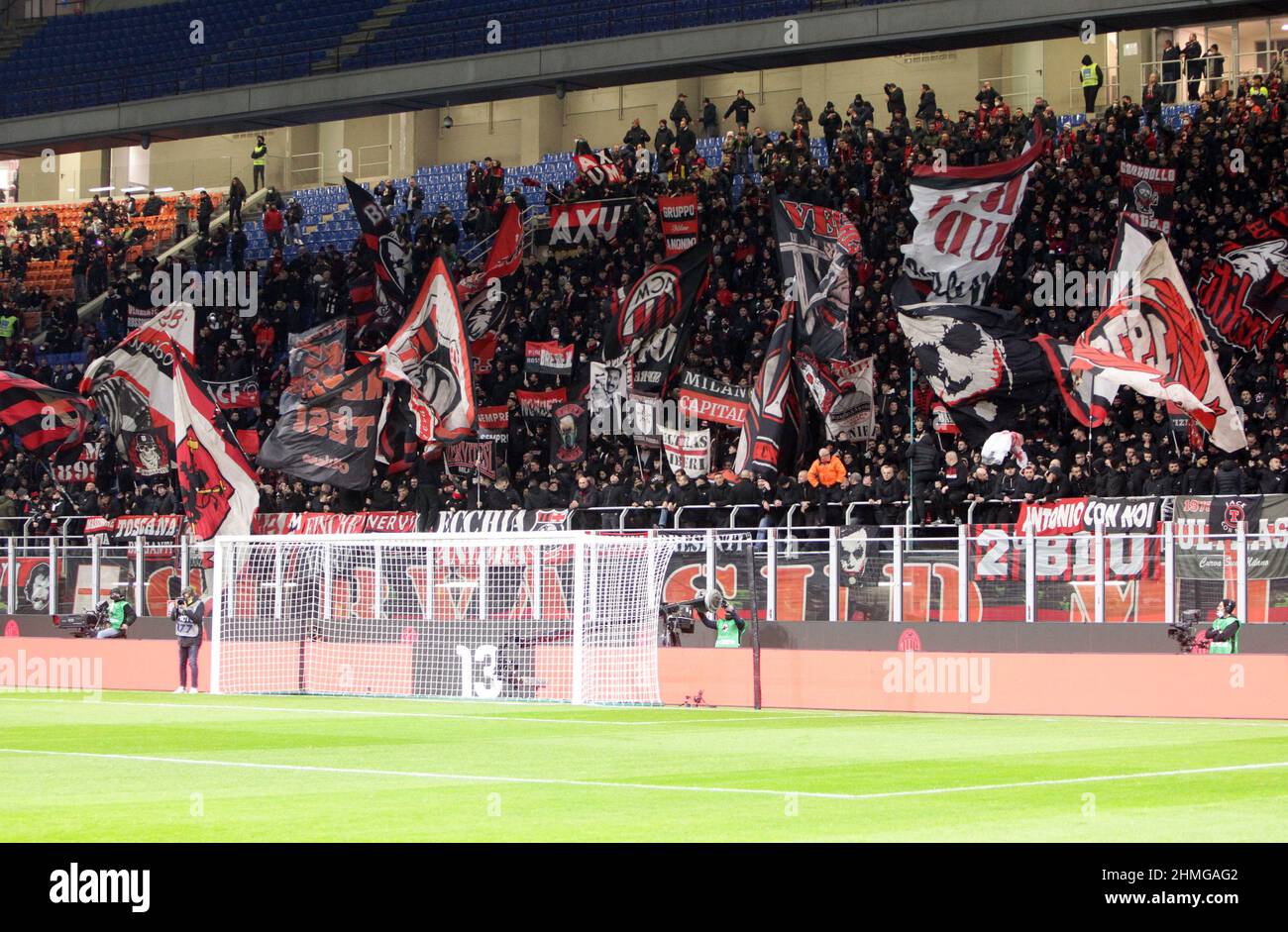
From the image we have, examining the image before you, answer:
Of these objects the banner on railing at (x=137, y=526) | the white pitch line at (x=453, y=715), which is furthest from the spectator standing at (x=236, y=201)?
the white pitch line at (x=453, y=715)

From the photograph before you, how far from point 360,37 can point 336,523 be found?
59.8 ft

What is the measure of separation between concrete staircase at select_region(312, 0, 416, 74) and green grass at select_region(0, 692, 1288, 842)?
2806cm

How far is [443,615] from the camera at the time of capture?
28.3 metres

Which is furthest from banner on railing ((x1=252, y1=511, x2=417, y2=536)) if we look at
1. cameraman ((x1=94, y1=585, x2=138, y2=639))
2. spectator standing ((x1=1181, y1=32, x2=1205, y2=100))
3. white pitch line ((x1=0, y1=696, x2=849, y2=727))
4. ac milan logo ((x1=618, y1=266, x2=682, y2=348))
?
spectator standing ((x1=1181, y1=32, x2=1205, y2=100))

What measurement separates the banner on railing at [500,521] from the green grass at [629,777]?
8787 millimetres

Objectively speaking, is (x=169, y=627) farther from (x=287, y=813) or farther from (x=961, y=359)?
(x=287, y=813)

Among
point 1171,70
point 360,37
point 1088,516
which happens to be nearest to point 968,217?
point 1088,516

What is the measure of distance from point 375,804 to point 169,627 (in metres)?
22.5

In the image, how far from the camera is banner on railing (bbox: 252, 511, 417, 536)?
Result: 3538 centimetres

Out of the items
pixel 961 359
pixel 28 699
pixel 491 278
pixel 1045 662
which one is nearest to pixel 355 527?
pixel 491 278

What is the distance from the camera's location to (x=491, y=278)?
1555 inches

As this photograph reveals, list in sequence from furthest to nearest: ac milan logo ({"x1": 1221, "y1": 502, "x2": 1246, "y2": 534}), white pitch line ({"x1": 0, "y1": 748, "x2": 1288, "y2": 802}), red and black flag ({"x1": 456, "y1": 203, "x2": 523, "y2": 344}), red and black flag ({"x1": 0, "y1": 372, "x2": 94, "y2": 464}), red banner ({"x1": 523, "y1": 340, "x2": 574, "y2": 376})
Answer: red and black flag ({"x1": 456, "y1": 203, "x2": 523, "y2": 344}) → red and black flag ({"x1": 0, "y1": 372, "x2": 94, "y2": 464}) → red banner ({"x1": 523, "y1": 340, "x2": 574, "y2": 376}) → ac milan logo ({"x1": 1221, "y1": 502, "x2": 1246, "y2": 534}) → white pitch line ({"x1": 0, "y1": 748, "x2": 1288, "y2": 802})

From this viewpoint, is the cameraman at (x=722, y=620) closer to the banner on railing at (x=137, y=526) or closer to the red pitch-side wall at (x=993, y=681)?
the red pitch-side wall at (x=993, y=681)

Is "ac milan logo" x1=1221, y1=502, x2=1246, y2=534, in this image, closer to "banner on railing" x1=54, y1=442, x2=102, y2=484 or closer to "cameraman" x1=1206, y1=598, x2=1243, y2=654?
"cameraman" x1=1206, y1=598, x2=1243, y2=654
